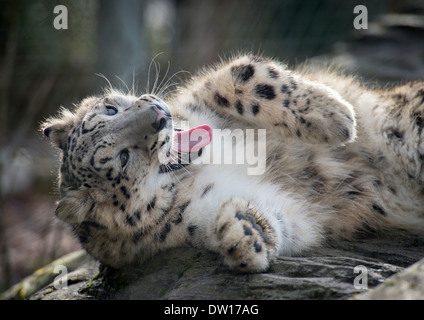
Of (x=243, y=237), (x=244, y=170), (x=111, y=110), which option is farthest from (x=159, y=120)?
(x=243, y=237)

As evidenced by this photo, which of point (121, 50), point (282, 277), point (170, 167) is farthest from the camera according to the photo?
point (121, 50)

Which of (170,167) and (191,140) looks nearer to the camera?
(170,167)

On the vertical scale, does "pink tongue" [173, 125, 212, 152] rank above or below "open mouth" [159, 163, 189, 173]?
above

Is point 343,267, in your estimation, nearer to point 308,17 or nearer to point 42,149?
point 42,149

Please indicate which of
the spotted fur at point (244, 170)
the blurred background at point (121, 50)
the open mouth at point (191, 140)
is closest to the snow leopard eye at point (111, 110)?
the spotted fur at point (244, 170)

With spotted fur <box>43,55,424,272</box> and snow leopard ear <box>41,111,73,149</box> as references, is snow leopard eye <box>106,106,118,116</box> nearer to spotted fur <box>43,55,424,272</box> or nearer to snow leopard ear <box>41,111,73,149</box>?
spotted fur <box>43,55,424,272</box>

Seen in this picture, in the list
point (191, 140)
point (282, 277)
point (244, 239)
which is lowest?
point (282, 277)

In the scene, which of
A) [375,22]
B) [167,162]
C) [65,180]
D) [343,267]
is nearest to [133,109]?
[167,162]

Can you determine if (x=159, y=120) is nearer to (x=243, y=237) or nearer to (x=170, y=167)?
(x=170, y=167)

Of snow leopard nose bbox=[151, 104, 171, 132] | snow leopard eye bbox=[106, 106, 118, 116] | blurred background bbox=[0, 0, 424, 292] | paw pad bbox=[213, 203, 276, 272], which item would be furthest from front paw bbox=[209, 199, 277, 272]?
blurred background bbox=[0, 0, 424, 292]

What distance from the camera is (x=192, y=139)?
3449mm

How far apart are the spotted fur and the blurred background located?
5.38ft

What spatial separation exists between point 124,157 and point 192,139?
0.53 m

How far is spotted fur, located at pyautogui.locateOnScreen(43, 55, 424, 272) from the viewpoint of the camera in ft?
10.3
